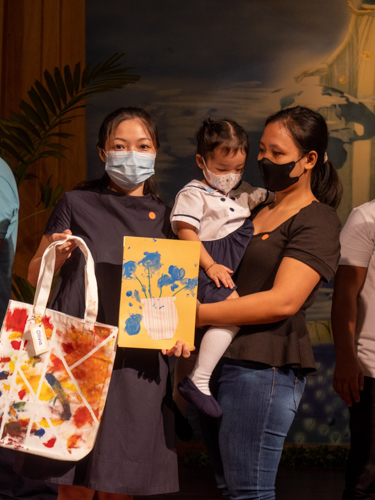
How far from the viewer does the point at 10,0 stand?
416 cm

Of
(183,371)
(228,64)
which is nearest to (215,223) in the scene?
(183,371)

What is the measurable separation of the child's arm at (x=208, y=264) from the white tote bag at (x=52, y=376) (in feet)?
1.33

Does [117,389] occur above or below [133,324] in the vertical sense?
below

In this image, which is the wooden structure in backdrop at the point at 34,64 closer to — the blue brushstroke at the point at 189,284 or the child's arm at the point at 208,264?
the child's arm at the point at 208,264

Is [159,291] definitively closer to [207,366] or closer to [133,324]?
[133,324]

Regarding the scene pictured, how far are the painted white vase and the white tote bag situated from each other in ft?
0.39

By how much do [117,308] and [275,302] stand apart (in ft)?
1.68

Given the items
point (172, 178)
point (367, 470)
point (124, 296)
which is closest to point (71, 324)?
point (124, 296)

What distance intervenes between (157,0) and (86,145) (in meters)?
1.32

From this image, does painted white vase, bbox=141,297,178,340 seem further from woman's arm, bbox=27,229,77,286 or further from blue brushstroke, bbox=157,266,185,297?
woman's arm, bbox=27,229,77,286

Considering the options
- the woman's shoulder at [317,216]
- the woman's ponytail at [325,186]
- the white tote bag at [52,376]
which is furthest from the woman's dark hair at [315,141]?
the white tote bag at [52,376]

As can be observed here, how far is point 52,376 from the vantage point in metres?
1.57

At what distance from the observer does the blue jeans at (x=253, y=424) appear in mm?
1629

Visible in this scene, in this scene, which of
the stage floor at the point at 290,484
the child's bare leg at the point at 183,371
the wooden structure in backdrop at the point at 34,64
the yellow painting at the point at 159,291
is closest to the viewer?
the yellow painting at the point at 159,291
